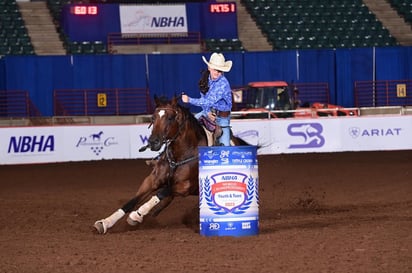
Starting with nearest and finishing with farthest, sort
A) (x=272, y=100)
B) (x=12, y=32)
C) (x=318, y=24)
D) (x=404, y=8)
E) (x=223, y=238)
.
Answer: (x=223, y=238) < (x=272, y=100) < (x=12, y=32) < (x=318, y=24) < (x=404, y=8)

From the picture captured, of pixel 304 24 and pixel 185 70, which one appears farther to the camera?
pixel 304 24

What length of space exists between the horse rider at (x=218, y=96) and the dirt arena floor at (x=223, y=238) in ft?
4.82

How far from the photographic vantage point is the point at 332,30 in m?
36.8

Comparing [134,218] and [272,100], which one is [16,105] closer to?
[272,100]

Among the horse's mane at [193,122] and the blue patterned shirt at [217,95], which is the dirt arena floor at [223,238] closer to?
the horse's mane at [193,122]

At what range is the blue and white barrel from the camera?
33.9 ft

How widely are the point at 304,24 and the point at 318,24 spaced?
23.4 inches

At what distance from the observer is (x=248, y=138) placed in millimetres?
24969

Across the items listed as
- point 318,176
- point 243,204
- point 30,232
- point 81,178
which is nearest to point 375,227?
point 243,204

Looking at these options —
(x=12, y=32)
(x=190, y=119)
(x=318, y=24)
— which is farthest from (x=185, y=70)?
(x=190, y=119)

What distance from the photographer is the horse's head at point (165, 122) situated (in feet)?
35.7

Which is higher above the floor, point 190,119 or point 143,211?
point 190,119

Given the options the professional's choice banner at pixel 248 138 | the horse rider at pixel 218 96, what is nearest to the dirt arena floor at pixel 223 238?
the horse rider at pixel 218 96

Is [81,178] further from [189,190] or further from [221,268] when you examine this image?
[221,268]
